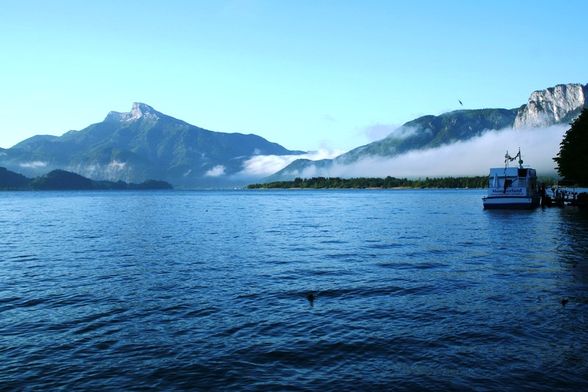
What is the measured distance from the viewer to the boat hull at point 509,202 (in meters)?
93.8

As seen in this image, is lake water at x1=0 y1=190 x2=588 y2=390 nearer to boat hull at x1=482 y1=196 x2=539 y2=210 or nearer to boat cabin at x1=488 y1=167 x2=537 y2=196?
boat hull at x1=482 y1=196 x2=539 y2=210

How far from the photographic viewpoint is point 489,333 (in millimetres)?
17281

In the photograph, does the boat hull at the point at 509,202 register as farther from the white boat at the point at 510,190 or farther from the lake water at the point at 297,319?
the lake water at the point at 297,319

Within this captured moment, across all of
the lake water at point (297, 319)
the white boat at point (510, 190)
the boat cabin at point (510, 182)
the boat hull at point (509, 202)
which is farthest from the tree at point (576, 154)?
the lake water at point (297, 319)

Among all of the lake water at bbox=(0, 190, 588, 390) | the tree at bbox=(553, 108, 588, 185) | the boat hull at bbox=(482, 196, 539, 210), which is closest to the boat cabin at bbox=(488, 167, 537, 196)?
the boat hull at bbox=(482, 196, 539, 210)

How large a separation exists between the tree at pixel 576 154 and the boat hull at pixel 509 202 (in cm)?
1037

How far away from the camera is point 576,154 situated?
308ft

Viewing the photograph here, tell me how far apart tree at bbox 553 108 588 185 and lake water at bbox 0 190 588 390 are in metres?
59.7

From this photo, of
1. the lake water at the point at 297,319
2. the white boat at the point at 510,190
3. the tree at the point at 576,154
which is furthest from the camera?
the white boat at the point at 510,190

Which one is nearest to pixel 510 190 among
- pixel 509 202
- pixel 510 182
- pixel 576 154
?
pixel 510 182

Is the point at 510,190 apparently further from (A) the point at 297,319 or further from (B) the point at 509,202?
(A) the point at 297,319

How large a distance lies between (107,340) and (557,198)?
11158 centimetres

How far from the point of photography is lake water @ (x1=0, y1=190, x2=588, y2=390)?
13.9 meters

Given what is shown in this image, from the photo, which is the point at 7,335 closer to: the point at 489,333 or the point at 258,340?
the point at 258,340
